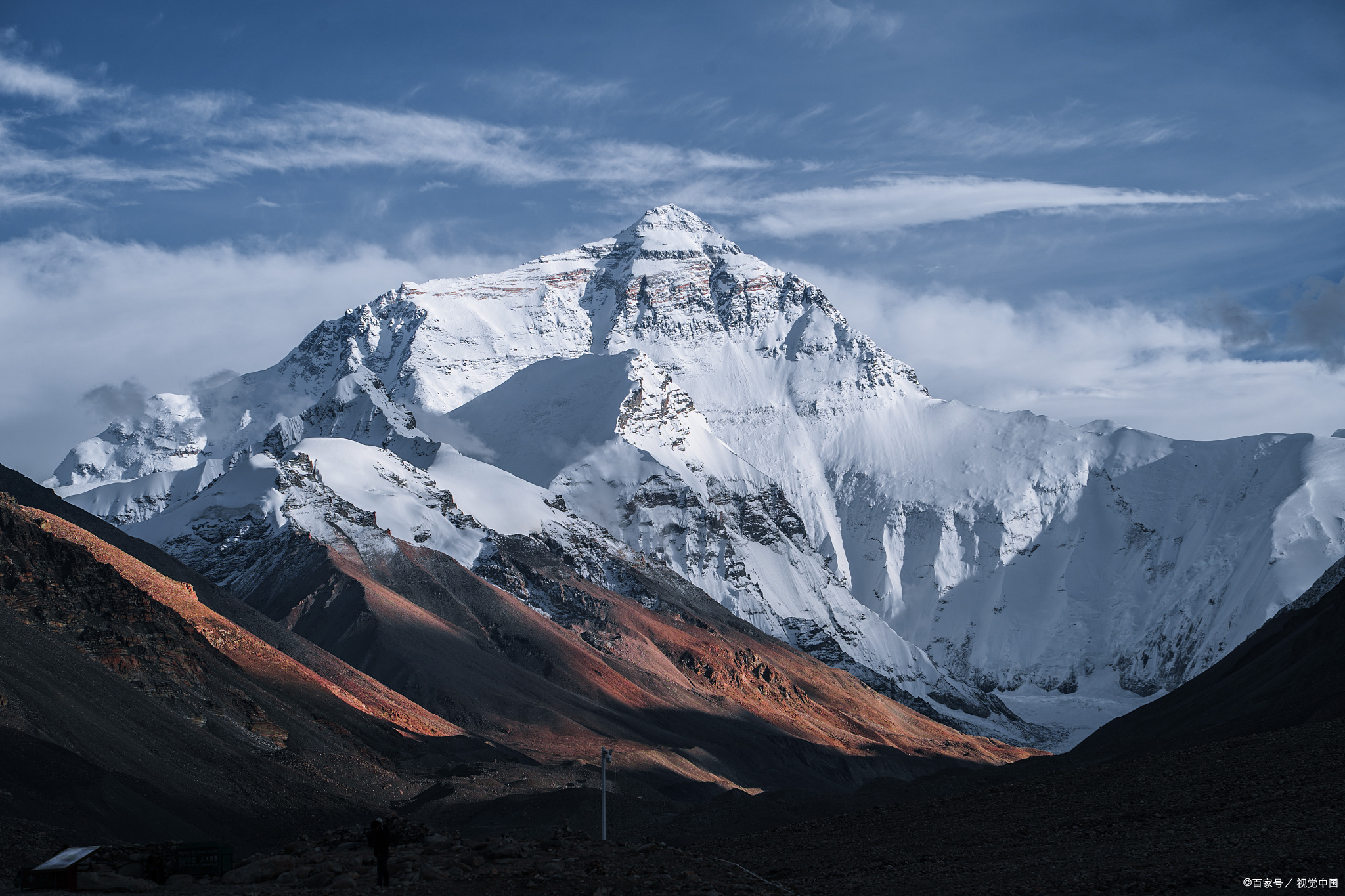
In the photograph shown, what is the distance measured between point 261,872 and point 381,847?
3271 mm

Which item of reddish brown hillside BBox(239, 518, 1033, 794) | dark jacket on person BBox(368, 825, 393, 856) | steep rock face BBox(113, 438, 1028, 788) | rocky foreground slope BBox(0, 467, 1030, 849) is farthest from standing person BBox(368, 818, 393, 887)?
steep rock face BBox(113, 438, 1028, 788)

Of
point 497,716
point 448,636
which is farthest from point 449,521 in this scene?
point 497,716

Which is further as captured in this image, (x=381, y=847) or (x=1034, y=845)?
(x=1034, y=845)

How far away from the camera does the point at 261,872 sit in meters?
32.0

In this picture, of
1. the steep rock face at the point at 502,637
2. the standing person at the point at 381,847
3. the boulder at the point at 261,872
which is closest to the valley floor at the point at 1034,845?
the standing person at the point at 381,847

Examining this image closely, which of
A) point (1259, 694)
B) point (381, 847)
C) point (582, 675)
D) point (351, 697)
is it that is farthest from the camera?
point (582, 675)

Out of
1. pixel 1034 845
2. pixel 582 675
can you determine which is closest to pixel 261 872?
pixel 1034 845

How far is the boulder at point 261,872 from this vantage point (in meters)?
31.9

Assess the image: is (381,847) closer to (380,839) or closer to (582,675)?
(380,839)

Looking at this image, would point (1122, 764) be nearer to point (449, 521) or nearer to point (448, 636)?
point (448, 636)

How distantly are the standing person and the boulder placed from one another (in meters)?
2.40

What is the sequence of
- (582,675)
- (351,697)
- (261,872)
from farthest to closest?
(582,675), (351,697), (261,872)

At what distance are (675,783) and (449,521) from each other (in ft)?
299

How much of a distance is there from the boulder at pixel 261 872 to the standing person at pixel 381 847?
7.86ft
